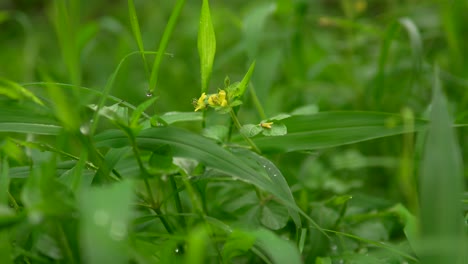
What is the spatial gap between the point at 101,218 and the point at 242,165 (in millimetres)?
254

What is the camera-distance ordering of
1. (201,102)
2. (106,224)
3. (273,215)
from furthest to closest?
1. (273,215)
2. (201,102)
3. (106,224)

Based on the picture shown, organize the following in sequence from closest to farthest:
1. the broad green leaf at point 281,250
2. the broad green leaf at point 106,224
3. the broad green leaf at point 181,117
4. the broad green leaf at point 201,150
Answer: the broad green leaf at point 106,224, the broad green leaf at point 281,250, the broad green leaf at point 201,150, the broad green leaf at point 181,117

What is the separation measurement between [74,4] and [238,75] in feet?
5.04

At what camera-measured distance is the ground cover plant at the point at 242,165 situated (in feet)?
2.07

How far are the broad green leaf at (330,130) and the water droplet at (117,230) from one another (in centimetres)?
38

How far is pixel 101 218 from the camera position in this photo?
0.57m

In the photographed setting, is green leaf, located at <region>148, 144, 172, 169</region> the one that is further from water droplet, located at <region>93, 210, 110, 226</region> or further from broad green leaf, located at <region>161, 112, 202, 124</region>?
water droplet, located at <region>93, 210, 110, 226</region>

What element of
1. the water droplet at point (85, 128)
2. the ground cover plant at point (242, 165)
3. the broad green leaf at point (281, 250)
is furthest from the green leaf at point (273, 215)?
the water droplet at point (85, 128)

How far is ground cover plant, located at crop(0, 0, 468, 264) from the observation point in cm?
63

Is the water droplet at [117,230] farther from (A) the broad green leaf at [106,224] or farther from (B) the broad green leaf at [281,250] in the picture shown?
(B) the broad green leaf at [281,250]

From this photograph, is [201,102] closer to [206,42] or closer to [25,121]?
[206,42]

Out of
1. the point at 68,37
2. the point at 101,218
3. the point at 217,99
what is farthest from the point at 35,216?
the point at 217,99

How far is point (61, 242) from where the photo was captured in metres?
0.72

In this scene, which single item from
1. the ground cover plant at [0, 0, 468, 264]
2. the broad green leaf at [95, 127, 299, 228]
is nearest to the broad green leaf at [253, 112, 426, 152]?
the ground cover plant at [0, 0, 468, 264]
